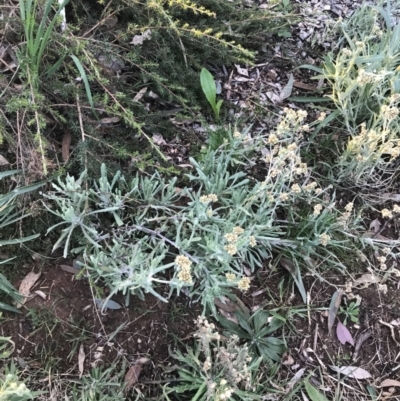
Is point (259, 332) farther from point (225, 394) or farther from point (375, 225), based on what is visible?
point (375, 225)

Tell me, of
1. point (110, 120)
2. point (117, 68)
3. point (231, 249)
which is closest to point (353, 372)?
point (231, 249)

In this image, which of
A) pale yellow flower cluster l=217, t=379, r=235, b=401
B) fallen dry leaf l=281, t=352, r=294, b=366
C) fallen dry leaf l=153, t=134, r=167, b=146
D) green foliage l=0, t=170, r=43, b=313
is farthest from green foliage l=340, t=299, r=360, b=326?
green foliage l=0, t=170, r=43, b=313

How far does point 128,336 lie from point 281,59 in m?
1.69

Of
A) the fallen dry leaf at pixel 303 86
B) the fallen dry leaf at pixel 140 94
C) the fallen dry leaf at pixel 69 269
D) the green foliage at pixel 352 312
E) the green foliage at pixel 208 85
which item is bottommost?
the green foliage at pixel 352 312

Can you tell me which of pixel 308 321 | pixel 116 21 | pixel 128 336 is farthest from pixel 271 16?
pixel 128 336

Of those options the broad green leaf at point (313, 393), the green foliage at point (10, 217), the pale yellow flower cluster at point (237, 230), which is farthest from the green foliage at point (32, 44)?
the broad green leaf at point (313, 393)

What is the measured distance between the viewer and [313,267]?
7.24ft

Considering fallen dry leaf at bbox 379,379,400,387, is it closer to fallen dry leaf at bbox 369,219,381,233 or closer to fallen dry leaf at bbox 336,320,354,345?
fallen dry leaf at bbox 336,320,354,345

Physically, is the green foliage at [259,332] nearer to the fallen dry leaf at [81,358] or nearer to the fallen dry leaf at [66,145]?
the fallen dry leaf at [81,358]

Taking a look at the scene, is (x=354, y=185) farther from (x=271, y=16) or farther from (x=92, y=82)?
(x=92, y=82)

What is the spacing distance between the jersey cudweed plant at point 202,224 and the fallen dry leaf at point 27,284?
0.20 m

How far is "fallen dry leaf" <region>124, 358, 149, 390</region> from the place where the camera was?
1.97 m

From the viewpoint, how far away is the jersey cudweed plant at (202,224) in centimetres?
182

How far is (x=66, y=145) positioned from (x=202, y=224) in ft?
2.37
